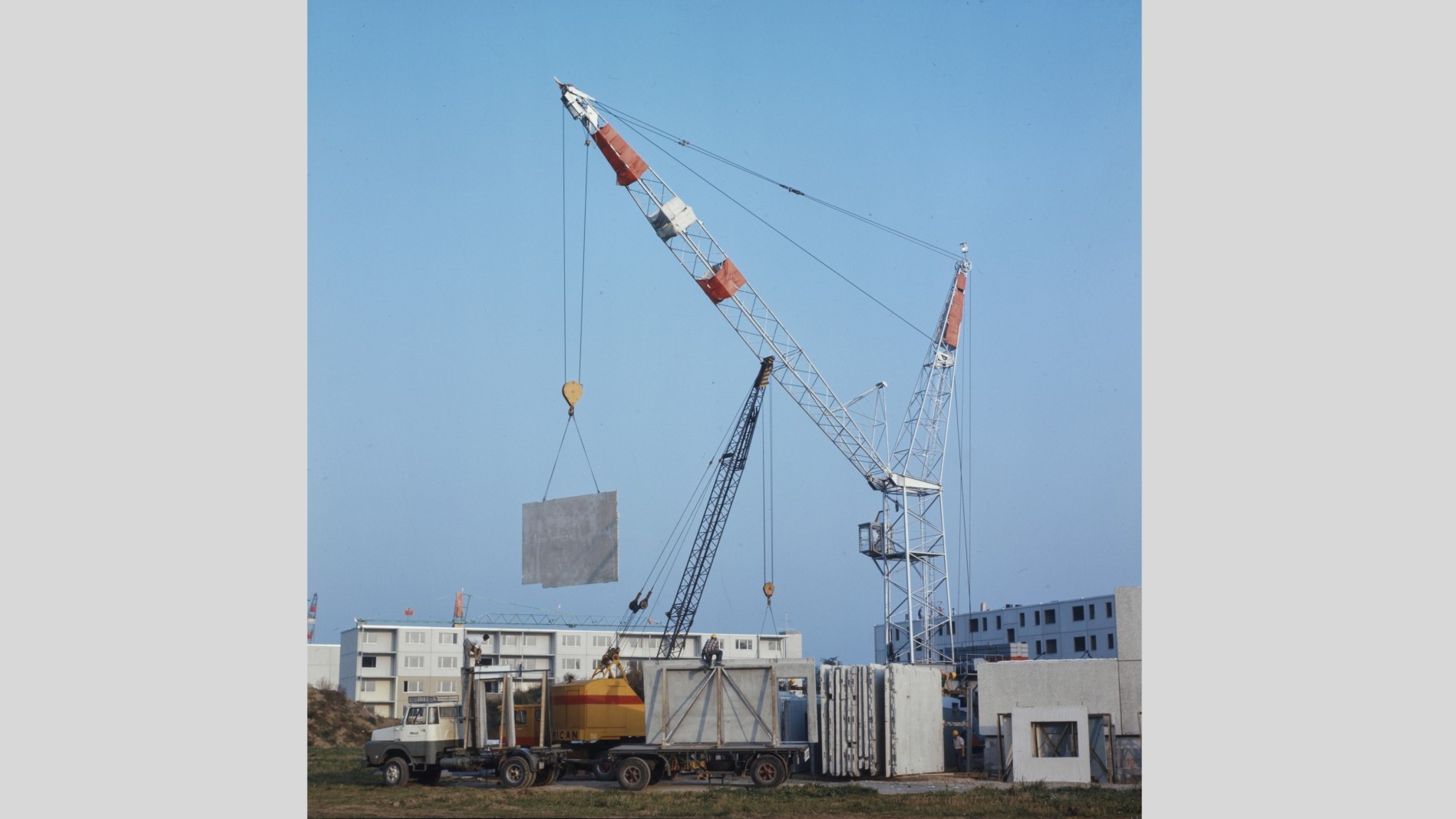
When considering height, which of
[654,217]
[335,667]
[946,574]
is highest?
[654,217]

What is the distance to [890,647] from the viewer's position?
67625 millimetres

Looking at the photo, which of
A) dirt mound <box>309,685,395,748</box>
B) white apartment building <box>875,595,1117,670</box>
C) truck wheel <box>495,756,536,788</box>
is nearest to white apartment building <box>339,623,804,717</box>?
white apartment building <box>875,595,1117,670</box>

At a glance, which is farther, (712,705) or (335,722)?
(335,722)

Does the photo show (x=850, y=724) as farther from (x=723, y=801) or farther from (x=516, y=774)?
(x=516, y=774)

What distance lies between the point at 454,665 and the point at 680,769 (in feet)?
248

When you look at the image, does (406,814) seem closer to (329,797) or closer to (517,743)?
(329,797)

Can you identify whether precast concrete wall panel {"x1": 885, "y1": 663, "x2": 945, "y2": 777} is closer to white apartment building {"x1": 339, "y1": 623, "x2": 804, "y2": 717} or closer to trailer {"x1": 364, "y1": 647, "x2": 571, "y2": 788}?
trailer {"x1": 364, "y1": 647, "x2": 571, "y2": 788}

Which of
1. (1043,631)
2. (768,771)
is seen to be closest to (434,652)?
(1043,631)

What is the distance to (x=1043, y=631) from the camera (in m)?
93.9

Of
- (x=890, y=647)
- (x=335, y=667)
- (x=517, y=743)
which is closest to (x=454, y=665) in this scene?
(x=335, y=667)

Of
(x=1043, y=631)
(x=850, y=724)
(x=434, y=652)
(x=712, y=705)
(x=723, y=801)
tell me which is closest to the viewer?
(x=723, y=801)

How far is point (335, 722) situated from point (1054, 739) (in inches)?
1859

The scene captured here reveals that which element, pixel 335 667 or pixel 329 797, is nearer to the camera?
pixel 329 797

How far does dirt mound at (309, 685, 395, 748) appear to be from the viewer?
210 ft
